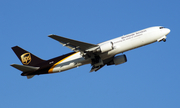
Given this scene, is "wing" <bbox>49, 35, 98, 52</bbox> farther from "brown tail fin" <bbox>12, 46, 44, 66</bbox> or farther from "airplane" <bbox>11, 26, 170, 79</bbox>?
"brown tail fin" <bbox>12, 46, 44, 66</bbox>

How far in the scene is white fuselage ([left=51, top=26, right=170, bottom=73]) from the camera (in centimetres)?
4191

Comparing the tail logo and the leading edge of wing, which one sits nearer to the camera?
the leading edge of wing

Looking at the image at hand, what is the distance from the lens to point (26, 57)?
155ft

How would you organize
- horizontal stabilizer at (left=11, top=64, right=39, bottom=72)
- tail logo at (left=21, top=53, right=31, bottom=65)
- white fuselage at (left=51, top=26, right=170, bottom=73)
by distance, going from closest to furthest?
white fuselage at (left=51, top=26, right=170, bottom=73), horizontal stabilizer at (left=11, top=64, right=39, bottom=72), tail logo at (left=21, top=53, right=31, bottom=65)

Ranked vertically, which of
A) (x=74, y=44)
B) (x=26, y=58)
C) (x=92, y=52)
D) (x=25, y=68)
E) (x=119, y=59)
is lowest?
(x=119, y=59)

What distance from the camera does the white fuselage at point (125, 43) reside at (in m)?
41.9

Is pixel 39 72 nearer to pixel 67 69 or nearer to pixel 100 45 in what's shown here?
pixel 67 69

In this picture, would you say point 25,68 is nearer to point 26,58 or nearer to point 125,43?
point 26,58

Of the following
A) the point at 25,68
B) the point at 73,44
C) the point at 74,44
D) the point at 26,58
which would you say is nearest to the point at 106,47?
the point at 74,44

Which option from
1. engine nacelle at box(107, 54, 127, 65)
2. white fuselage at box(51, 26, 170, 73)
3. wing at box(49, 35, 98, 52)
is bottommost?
engine nacelle at box(107, 54, 127, 65)

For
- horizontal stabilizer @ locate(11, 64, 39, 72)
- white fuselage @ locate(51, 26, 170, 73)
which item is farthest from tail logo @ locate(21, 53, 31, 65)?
white fuselage @ locate(51, 26, 170, 73)

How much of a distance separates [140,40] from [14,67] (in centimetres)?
2020

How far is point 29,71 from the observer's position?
4422 cm

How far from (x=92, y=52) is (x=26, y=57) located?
1291 cm
